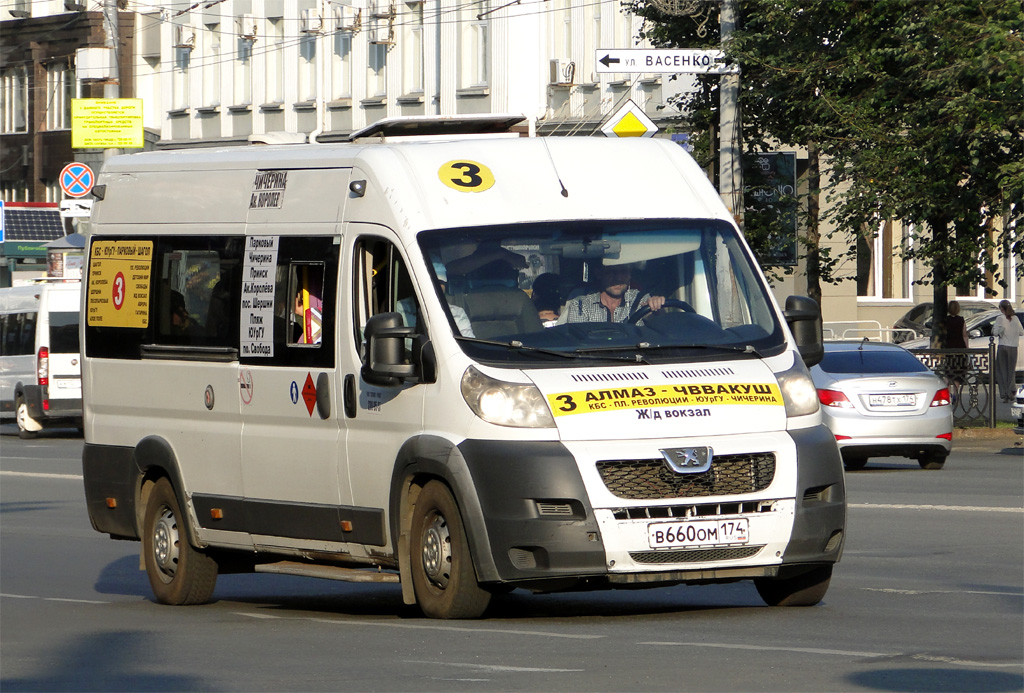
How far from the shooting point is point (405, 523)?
10.2 m

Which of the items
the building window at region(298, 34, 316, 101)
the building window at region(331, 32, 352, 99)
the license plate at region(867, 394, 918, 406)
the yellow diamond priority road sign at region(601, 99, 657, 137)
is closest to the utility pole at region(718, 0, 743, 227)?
the yellow diamond priority road sign at region(601, 99, 657, 137)

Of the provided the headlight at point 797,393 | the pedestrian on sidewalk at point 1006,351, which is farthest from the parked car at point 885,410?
the headlight at point 797,393

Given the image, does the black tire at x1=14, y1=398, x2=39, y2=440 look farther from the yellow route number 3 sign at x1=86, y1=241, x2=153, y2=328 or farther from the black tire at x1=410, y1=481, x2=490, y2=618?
the black tire at x1=410, y1=481, x2=490, y2=618

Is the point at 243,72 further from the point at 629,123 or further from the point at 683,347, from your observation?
the point at 683,347

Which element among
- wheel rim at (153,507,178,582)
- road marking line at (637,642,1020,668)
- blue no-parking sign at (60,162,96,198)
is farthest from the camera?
blue no-parking sign at (60,162,96,198)

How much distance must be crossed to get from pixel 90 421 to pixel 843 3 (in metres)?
16.7

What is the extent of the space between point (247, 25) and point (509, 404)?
46.4m

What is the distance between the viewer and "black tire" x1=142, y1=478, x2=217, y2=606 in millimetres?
12000

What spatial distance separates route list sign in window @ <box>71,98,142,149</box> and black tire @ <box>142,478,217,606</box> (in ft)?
112

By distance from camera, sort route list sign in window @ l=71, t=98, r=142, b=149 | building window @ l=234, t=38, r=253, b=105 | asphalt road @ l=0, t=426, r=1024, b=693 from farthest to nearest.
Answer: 1. building window @ l=234, t=38, r=253, b=105
2. route list sign in window @ l=71, t=98, r=142, b=149
3. asphalt road @ l=0, t=426, r=1024, b=693

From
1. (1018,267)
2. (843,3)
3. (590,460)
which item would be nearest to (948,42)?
(843,3)

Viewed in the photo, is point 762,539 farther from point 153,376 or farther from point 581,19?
point 581,19

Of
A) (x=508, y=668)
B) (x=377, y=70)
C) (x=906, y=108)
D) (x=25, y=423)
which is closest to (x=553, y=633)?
(x=508, y=668)

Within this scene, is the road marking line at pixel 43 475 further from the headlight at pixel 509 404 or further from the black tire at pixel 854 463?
the headlight at pixel 509 404
